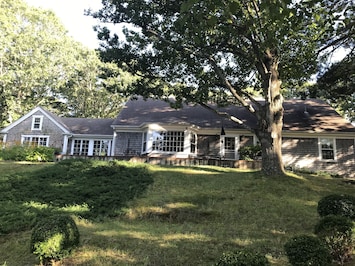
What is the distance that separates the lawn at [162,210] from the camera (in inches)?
276

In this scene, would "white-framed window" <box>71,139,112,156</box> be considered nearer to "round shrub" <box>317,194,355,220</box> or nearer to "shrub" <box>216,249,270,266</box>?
"round shrub" <box>317,194,355,220</box>

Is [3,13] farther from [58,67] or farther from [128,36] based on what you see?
[128,36]

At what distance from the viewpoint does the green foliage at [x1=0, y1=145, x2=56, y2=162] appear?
1891cm

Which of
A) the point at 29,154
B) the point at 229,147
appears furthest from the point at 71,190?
the point at 229,147

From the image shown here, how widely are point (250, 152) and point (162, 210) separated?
39.6 feet

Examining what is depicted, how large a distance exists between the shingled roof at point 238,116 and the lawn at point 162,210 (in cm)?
806

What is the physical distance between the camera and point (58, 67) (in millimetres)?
38000

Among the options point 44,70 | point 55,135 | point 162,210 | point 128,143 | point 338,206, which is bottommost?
point 162,210

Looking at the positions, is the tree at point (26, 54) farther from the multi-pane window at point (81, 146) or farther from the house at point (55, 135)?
the multi-pane window at point (81, 146)

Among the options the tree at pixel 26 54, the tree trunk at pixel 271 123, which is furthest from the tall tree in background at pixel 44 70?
the tree trunk at pixel 271 123

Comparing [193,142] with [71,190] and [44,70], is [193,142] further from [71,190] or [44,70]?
[44,70]

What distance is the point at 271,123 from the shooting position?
14.7m

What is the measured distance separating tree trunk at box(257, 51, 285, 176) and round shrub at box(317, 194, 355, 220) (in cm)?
634

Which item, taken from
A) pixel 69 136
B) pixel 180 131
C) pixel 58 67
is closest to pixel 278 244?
pixel 180 131
